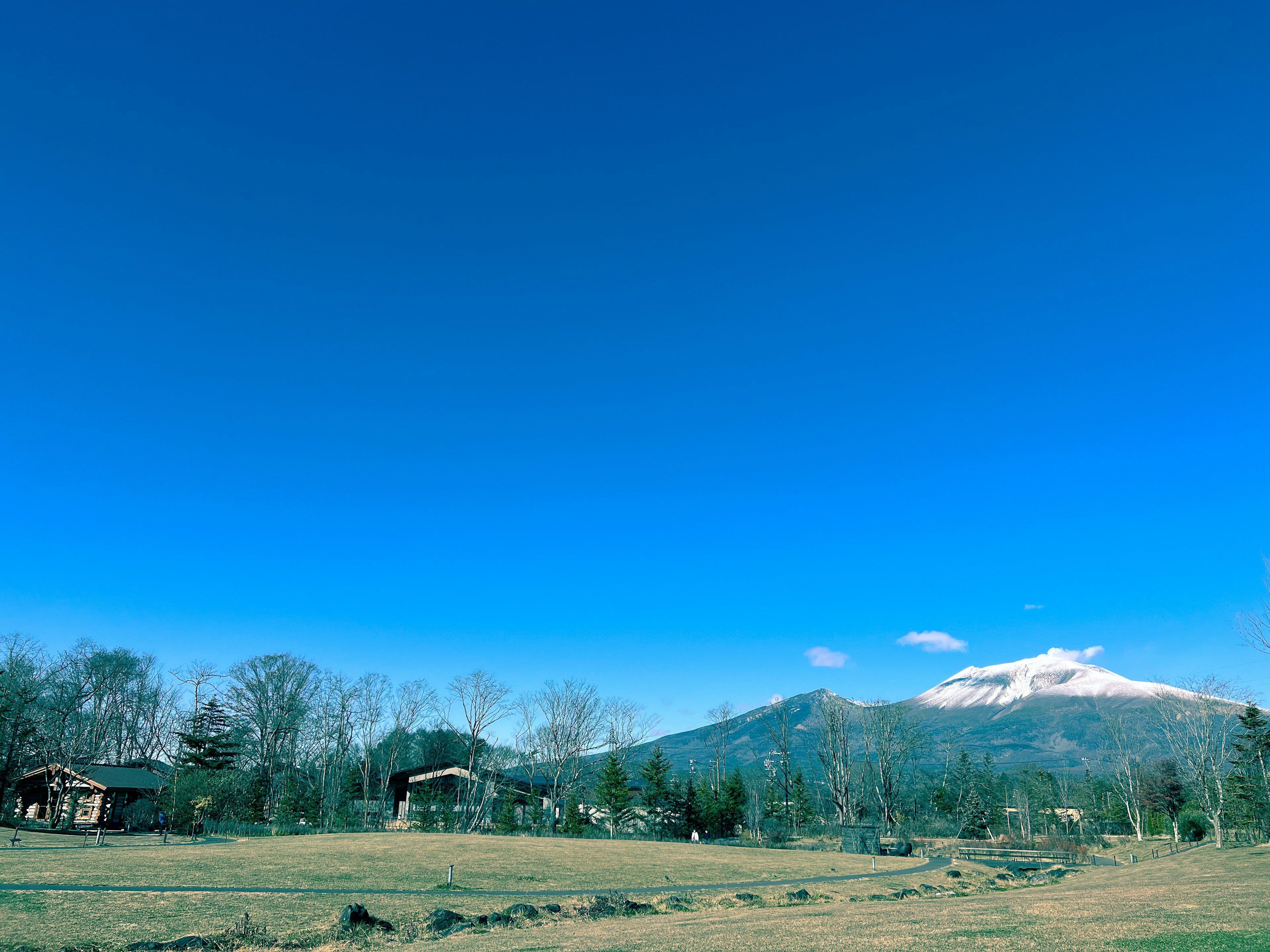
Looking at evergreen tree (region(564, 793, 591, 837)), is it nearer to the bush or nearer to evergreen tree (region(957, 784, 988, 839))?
evergreen tree (region(957, 784, 988, 839))

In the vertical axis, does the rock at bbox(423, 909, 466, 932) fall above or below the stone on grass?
below

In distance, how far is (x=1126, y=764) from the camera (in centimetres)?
8350

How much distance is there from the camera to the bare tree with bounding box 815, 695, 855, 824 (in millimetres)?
88312

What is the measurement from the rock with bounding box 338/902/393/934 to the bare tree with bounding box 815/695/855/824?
252 feet

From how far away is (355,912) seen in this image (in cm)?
2150

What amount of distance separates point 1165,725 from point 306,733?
9372 centimetres

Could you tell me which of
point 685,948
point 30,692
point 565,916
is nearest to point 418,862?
point 565,916

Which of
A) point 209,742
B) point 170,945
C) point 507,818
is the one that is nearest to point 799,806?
point 507,818

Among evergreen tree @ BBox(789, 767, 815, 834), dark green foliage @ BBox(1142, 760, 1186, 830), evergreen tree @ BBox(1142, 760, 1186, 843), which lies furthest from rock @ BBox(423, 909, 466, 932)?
evergreen tree @ BBox(1142, 760, 1186, 843)

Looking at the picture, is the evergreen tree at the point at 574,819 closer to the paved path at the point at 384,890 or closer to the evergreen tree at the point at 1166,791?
the paved path at the point at 384,890

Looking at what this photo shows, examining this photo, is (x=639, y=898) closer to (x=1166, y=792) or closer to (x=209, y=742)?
(x=209, y=742)

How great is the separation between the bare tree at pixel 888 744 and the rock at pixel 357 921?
81301mm

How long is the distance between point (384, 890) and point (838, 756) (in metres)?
74.4

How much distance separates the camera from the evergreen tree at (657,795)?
78.0 m
